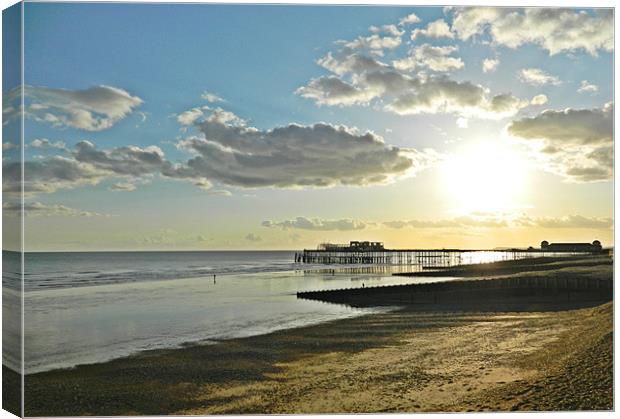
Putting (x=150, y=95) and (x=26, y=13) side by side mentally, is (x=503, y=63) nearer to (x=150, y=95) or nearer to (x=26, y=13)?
(x=150, y=95)

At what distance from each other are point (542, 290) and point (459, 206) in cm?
944

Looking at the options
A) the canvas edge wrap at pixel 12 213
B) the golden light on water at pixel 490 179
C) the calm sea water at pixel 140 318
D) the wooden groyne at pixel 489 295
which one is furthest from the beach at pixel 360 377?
the wooden groyne at pixel 489 295

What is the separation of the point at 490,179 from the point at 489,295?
5.76 metres

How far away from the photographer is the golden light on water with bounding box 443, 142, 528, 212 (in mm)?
10703

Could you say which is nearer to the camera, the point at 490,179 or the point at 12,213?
the point at 12,213

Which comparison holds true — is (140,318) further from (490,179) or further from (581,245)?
(581,245)

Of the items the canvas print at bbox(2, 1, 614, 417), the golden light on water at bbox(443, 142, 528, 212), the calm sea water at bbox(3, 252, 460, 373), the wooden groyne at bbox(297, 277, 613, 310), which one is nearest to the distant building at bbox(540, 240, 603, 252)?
the canvas print at bbox(2, 1, 614, 417)

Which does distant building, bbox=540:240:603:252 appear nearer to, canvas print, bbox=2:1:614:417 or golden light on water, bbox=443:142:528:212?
canvas print, bbox=2:1:614:417

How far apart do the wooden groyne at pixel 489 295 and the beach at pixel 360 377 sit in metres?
3.49

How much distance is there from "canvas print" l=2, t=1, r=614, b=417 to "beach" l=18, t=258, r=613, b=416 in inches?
1.7

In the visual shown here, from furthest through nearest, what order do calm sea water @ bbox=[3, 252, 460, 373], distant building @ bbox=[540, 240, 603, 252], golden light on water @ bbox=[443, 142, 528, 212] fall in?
calm sea water @ bbox=[3, 252, 460, 373] < distant building @ bbox=[540, 240, 603, 252] < golden light on water @ bbox=[443, 142, 528, 212]

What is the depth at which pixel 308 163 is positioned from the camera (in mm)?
11562

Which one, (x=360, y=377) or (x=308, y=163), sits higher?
(x=308, y=163)

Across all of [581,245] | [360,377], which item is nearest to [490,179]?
[581,245]
